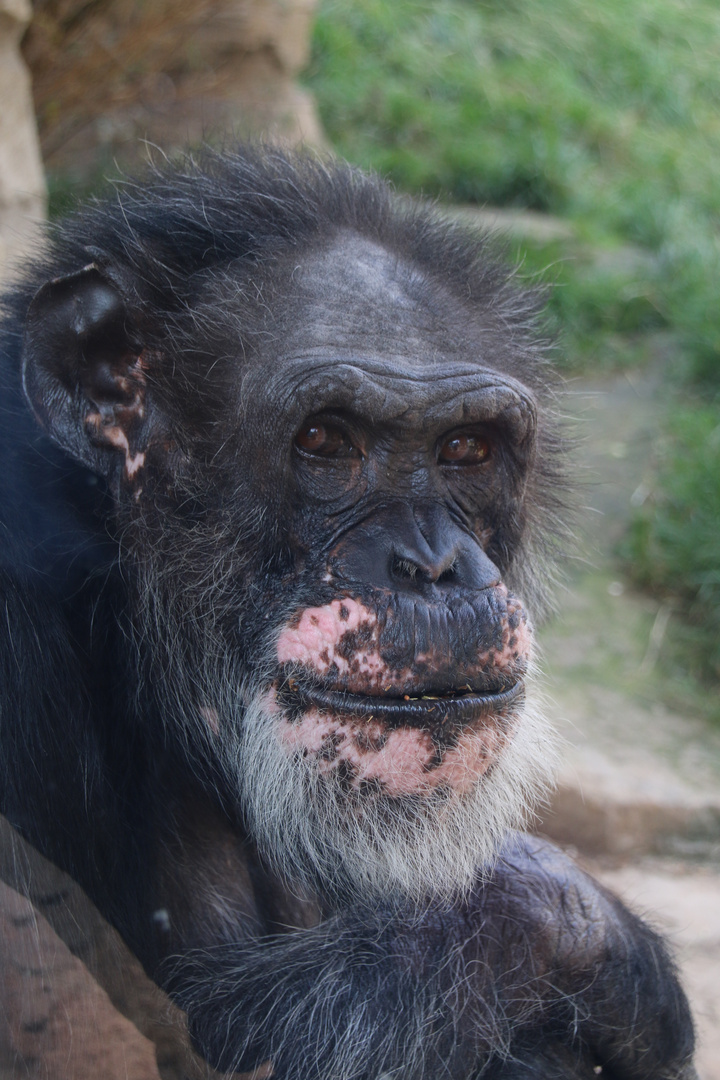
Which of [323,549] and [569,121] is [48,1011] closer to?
[323,549]

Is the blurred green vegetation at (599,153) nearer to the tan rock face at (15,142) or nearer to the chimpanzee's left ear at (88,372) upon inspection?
the tan rock face at (15,142)

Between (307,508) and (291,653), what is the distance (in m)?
0.34

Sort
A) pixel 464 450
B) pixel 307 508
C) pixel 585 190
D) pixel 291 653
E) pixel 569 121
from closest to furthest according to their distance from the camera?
pixel 291 653 < pixel 307 508 < pixel 464 450 < pixel 585 190 < pixel 569 121

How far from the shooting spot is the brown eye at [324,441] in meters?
2.68

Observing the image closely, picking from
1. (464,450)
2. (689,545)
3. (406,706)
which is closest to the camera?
(406,706)

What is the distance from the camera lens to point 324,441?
8.82 ft

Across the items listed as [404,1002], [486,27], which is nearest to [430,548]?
[404,1002]

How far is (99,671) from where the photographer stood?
2.67 m

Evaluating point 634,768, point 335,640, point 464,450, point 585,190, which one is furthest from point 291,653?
point 585,190

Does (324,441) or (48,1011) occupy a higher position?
(324,441)

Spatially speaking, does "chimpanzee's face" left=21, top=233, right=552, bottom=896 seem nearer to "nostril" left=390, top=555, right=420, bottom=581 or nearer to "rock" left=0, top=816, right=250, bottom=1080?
"nostril" left=390, top=555, right=420, bottom=581

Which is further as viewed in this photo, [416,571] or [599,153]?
[599,153]

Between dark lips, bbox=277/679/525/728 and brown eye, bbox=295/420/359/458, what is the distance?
535mm

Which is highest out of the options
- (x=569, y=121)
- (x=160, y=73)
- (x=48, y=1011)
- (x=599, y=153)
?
(x=48, y=1011)
